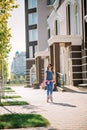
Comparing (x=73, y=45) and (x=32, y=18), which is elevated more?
(x=32, y=18)

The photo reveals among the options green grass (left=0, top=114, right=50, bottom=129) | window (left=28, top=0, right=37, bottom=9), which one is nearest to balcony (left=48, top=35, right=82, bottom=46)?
green grass (left=0, top=114, right=50, bottom=129)

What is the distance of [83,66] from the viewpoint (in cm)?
3288

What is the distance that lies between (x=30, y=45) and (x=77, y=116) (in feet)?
172

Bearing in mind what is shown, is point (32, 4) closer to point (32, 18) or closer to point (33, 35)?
point (32, 18)

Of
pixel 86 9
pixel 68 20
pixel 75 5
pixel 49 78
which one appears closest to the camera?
pixel 49 78

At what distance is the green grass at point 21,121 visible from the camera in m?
10.3

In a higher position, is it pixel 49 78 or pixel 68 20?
pixel 68 20

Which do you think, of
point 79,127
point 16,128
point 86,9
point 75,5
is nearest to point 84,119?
point 79,127

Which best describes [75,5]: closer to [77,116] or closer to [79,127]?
[77,116]

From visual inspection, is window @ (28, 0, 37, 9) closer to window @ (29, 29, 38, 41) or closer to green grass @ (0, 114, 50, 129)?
window @ (29, 29, 38, 41)

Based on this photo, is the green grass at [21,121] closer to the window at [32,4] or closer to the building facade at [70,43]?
the building facade at [70,43]

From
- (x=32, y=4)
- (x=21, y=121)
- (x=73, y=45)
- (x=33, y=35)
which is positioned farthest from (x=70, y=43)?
(x=32, y=4)

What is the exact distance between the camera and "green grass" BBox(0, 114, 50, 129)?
10328 millimetres

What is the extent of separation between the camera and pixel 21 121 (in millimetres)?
10984
